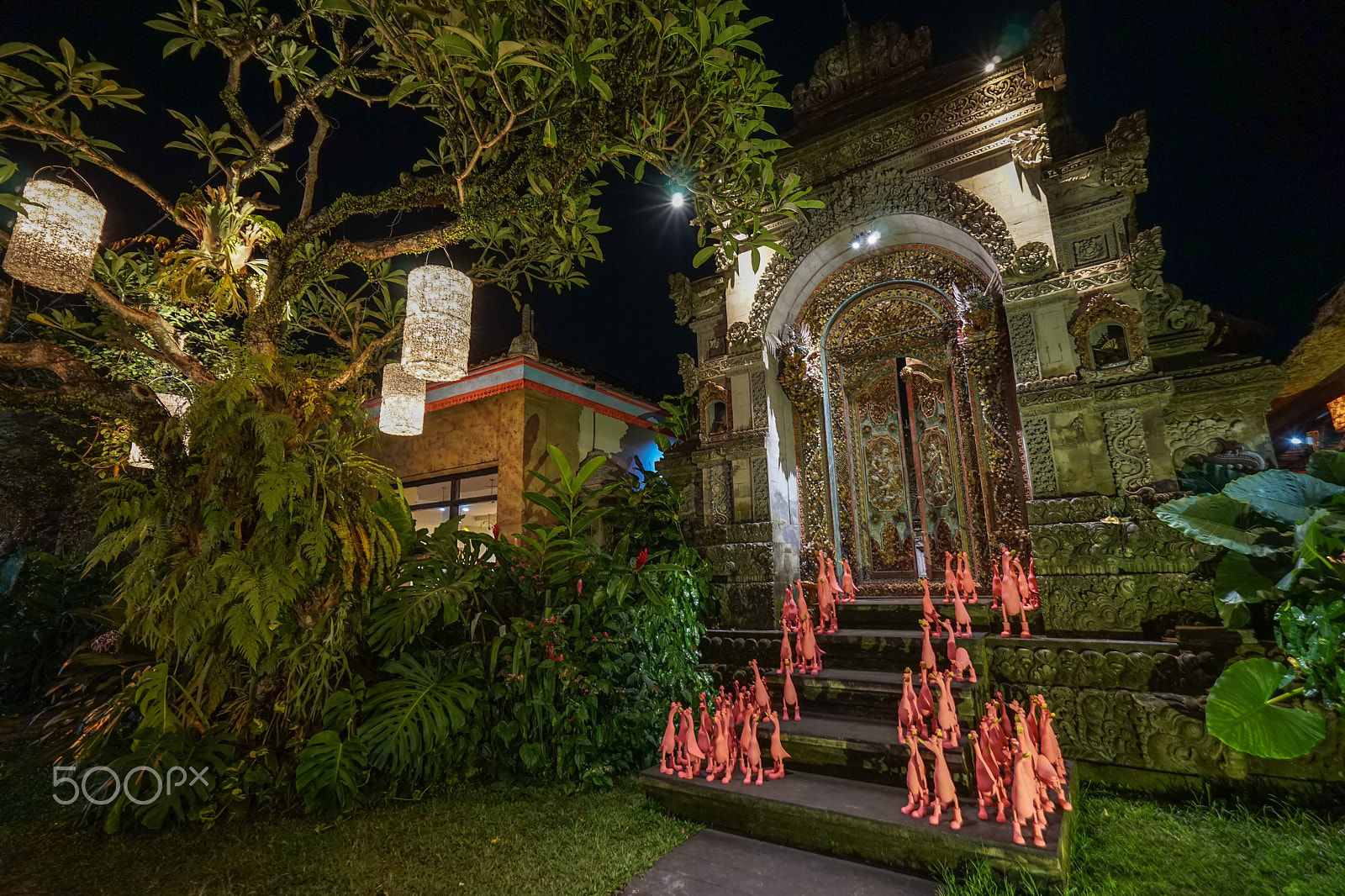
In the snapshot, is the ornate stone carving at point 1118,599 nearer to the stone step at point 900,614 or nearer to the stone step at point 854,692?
the stone step at point 900,614

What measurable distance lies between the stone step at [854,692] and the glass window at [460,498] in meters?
8.42

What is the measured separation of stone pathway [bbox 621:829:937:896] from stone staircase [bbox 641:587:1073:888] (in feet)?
0.31

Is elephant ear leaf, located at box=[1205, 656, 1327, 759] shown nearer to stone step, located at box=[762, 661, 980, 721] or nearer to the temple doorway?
stone step, located at box=[762, 661, 980, 721]

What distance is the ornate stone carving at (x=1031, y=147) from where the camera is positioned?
4.96 meters

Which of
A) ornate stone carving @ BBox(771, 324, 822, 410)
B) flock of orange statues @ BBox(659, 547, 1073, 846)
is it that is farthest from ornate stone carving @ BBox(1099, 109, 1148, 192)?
flock of orange statues @ BBox(659, 547, 1073, 846)

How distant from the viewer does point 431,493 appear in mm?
12703

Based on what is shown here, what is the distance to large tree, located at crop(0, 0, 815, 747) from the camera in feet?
10.6

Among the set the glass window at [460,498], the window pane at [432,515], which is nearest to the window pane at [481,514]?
the glass window at [460,498]

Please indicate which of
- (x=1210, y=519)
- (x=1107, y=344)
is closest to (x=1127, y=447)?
(x=1107, y=344)

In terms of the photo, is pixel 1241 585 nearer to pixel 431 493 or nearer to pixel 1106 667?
pixel 1106 667

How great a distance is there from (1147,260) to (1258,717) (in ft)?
10.9

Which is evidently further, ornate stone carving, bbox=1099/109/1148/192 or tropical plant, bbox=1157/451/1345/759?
ornate stone carving, bbox=1099/109/1148/192

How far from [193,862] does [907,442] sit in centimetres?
642

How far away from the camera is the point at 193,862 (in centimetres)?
284
